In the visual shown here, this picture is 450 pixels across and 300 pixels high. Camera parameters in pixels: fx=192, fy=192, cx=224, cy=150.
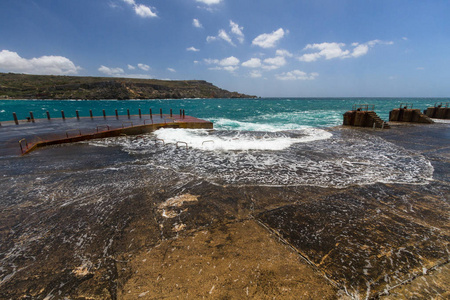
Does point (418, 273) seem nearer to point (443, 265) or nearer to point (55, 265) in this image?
point (443, 265)

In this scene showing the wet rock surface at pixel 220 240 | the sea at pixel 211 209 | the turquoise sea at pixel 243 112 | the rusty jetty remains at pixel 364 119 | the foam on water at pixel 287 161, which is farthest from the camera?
the turquoise sea at pixel 243 112

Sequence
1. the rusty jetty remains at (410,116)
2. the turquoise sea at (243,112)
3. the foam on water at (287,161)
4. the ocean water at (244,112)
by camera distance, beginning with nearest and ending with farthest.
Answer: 1. the foam on water at (287,161)
2. the rusty jetty remains at (410,116)
3. the turquoise sea at (243,112)
4. the ocean water at (244,112)

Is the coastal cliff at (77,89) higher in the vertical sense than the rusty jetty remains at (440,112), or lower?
higher

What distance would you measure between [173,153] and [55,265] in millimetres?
7519

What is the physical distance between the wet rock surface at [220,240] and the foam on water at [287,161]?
2.07 ft

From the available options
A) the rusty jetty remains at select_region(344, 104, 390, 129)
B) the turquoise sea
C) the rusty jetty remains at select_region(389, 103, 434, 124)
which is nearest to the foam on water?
→ the rusty jetty remains at select_region(344, 104, 390, 129)

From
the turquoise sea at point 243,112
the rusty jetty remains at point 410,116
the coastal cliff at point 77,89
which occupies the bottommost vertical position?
the turquoise sea at point 243,112

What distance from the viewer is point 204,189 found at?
6.01m

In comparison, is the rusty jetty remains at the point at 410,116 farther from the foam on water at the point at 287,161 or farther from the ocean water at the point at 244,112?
the foam on water at the point at 287,161

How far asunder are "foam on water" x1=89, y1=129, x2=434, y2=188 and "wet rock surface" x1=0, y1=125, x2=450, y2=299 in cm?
63

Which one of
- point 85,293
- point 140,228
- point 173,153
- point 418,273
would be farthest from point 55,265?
point 173,153

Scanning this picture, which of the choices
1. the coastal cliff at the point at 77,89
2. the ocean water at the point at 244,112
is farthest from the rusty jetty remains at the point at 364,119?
the coastal cliff at the point at 77,89

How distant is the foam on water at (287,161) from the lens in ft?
22.5

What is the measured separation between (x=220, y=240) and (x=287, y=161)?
244 inches
